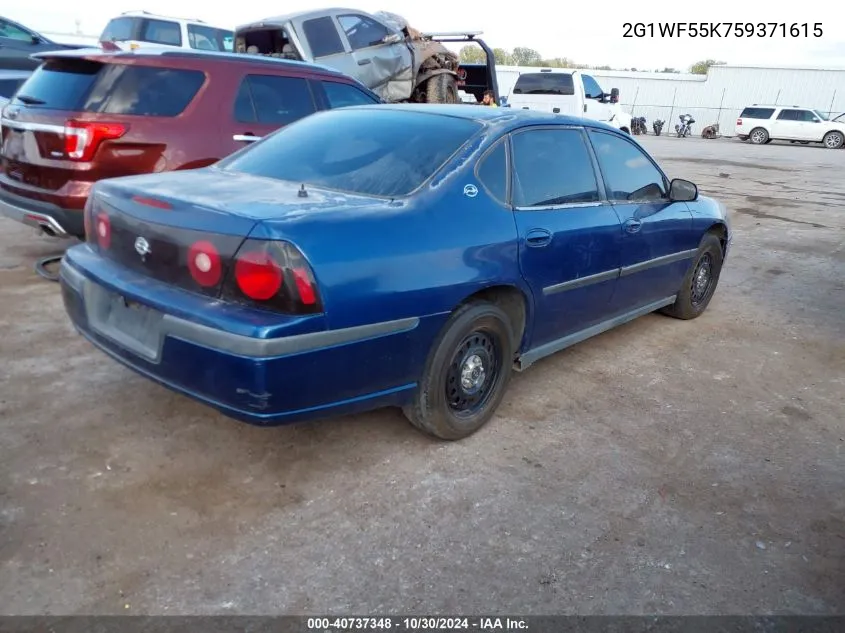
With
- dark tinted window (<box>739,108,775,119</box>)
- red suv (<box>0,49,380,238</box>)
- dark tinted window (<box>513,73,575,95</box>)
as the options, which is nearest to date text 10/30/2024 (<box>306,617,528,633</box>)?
red suv (<box>0,49,380,238</box>)

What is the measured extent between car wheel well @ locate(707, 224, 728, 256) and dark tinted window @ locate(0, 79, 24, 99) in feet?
31.8

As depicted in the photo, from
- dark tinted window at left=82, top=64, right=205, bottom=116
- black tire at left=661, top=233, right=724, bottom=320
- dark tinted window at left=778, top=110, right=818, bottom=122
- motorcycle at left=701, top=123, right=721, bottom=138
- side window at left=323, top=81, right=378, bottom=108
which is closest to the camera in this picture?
dark tinted window at left=82, top=64, right=205, bottom=116

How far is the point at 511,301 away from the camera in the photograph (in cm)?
326

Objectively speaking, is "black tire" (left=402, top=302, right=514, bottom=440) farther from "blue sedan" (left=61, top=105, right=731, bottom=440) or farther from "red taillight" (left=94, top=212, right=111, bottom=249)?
"red taillight" (left=94, top=212, right=111, bottom=249)

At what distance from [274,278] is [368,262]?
0.36m

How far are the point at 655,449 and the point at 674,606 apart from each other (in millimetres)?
1096

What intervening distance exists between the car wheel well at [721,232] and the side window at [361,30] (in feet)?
20.3

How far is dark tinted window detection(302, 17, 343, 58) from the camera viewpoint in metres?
9.23

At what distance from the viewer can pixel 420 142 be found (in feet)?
10.5

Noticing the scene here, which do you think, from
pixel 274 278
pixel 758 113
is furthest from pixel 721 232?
pixel 758 113

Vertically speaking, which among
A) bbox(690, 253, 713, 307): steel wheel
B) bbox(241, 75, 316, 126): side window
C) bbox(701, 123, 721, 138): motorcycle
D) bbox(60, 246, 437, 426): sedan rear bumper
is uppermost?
bbox(241, 75, 316, 126): side window

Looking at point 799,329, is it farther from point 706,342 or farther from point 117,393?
point 117,393

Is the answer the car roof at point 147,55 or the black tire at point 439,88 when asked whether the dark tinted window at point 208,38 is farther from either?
the car roof at point 147,55

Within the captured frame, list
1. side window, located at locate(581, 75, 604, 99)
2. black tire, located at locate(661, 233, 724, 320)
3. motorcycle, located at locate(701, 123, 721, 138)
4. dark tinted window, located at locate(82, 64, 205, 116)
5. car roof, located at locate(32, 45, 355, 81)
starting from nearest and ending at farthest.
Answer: dark tinted window, located at locate(82, 64, 205, 116), car roof, located at locate(32, 45, 355, 81), black tire, located at locate(661, 233, 724, 320), side window, located at locate(581, 75, 604, 99), motorcycle, located at locate(701, 123, 721, 138)
